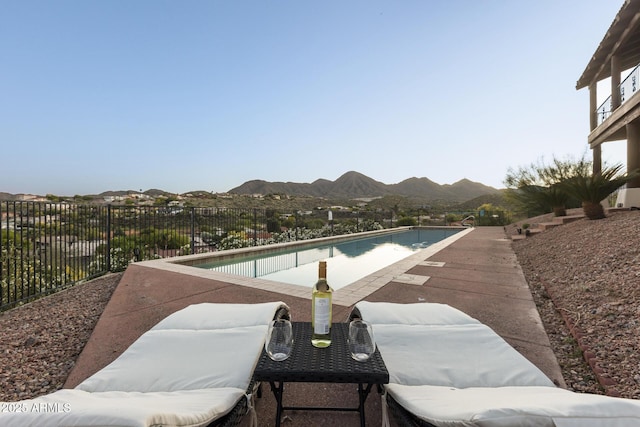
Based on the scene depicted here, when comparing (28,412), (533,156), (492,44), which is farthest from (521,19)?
(28,412)

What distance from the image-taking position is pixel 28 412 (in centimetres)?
67

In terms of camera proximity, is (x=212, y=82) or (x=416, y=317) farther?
(x=212, y=82)

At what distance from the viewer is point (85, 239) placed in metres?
5.08

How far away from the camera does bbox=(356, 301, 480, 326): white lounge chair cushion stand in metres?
1.72

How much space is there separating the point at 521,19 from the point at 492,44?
2.73 feet

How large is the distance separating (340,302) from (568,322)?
202 cm

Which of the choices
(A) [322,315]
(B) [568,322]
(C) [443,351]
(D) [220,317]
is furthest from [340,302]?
(B) [568,322]

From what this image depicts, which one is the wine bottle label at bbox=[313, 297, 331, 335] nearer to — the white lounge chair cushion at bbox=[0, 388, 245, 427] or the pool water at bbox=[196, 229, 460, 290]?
the white lounge chair cushion at bbox=[0, 388, 245, 427]

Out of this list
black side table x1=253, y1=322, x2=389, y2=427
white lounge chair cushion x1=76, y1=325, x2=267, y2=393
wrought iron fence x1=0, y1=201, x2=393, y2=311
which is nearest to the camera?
black side table x1=253, y1=322, x2=389, y2=427

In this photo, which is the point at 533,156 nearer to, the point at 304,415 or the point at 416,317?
the point at 416,317

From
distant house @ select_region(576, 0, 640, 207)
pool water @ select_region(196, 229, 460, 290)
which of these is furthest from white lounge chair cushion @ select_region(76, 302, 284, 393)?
distant house @ select_region(576, 0, 640, 207)

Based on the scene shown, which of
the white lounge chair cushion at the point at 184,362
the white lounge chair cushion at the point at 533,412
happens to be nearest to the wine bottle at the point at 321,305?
the white lounge chair cushion at the point at 184,362

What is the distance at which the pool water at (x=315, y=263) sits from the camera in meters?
5.84

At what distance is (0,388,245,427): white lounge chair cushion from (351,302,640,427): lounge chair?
646 mm
